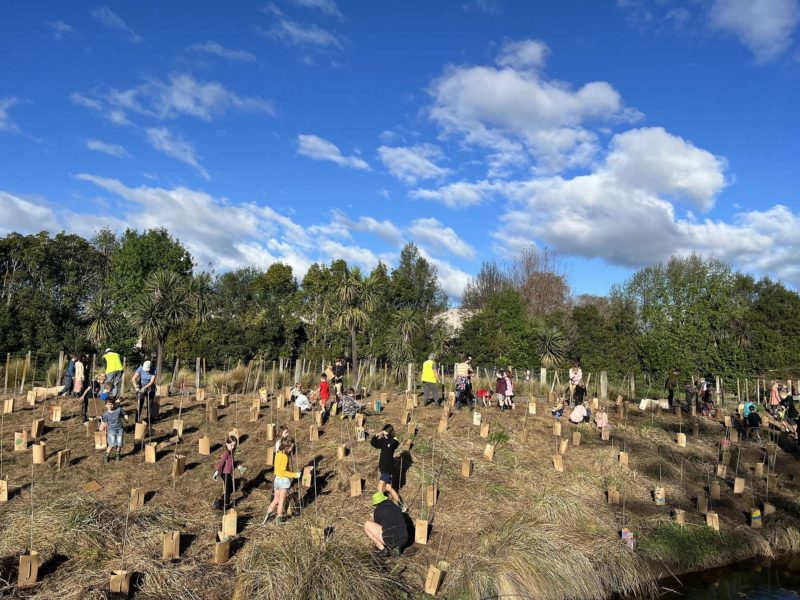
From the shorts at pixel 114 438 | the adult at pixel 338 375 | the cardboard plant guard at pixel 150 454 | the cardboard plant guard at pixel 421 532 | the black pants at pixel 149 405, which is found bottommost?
the cardboard plant guard at pixel 421 532

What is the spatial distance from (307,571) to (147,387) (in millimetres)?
7408

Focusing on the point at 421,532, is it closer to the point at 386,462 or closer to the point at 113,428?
the point at 386,462

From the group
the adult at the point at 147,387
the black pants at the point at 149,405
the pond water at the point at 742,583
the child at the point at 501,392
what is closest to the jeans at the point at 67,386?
the black pants at the point at 149,405

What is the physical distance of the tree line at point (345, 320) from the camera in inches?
1171

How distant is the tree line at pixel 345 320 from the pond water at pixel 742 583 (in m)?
19.8

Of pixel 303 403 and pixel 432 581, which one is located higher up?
pixel 303 403

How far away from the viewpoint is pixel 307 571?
716 cm

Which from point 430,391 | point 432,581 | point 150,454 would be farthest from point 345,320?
point 432,581

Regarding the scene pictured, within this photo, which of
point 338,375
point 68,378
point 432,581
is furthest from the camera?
point 68,378

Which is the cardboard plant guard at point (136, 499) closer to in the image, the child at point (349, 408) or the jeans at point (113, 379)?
the jeans at point (113, 379)

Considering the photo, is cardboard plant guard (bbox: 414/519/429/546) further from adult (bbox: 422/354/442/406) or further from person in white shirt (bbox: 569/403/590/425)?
person in white shirt (bbox: 569/403/590/425)

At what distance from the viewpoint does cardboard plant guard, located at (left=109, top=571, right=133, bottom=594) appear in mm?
6801

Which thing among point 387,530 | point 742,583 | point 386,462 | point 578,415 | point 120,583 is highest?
point 578,415

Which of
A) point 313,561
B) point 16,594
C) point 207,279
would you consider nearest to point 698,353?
point 207,279
